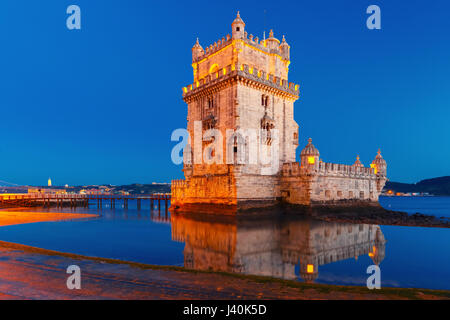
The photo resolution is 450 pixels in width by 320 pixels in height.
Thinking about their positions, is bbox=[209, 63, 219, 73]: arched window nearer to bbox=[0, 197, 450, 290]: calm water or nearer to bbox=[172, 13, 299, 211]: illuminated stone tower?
bbox=[172, 13, 299, 211]: illuminated stone tower

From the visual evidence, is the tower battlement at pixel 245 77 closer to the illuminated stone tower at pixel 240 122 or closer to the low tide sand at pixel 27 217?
the illuminated stone tower at pixel 240 122

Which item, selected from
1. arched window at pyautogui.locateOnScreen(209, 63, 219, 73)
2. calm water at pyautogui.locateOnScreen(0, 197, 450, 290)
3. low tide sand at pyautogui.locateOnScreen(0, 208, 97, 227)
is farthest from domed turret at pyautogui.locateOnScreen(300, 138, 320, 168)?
low tide sand at pyautogui.locateOnScreen(0, 208, 97, 227)

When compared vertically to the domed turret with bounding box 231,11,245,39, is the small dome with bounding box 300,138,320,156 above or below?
below

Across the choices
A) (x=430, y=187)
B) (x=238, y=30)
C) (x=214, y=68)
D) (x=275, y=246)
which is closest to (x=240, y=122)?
(x=214, y=68)

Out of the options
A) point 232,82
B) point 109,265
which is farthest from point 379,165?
point 109,265

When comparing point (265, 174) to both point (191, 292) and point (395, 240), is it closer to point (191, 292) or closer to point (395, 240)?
point (395, 240)

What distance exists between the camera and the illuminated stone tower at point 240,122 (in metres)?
30.3

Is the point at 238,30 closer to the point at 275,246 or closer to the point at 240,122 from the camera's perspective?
the point at 240,122

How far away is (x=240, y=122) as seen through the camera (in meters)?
30.4

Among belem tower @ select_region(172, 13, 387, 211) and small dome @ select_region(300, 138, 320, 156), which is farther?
small dome @ select_region(300, 138, 320, 156)

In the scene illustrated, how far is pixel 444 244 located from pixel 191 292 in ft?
62.8

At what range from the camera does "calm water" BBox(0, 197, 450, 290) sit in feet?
37.3

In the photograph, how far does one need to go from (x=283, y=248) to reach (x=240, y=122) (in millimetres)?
17309

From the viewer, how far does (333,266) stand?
39.9ft
